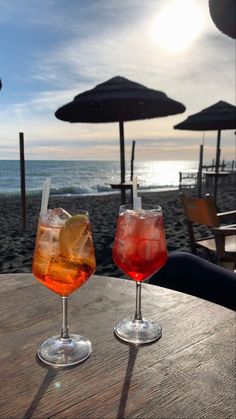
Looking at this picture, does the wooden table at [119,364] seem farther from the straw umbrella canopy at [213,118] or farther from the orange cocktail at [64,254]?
the straw umbrella canopy at [213,118]

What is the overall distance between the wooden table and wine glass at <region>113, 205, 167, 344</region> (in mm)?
39

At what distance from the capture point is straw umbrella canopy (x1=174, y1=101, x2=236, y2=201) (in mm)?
8188

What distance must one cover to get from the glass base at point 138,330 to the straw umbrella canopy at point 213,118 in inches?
309

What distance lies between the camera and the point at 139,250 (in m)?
0.91

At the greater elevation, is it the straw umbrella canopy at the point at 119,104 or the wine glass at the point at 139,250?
the straw umbrella canopy at the point at 119,104

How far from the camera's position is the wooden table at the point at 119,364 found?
669mm

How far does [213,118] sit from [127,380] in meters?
8.22

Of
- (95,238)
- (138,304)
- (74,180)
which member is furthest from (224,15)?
(74,180)

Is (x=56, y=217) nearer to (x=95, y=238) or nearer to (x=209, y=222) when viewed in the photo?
(x=209, y=222)

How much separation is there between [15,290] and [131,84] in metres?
5.32

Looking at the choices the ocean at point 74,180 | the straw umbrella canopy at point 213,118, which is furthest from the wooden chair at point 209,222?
the straw umbrella canopy at point 213,118

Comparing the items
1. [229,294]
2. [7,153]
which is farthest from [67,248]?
[7,153]

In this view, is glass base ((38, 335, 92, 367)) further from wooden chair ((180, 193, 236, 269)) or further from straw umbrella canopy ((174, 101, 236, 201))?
straw umbrella canopy ((174, 101, 236, 201))

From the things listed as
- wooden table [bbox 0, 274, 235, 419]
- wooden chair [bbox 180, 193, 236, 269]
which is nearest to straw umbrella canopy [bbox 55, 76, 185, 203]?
wooden chair [bbox 180, 193, 236, 269]
